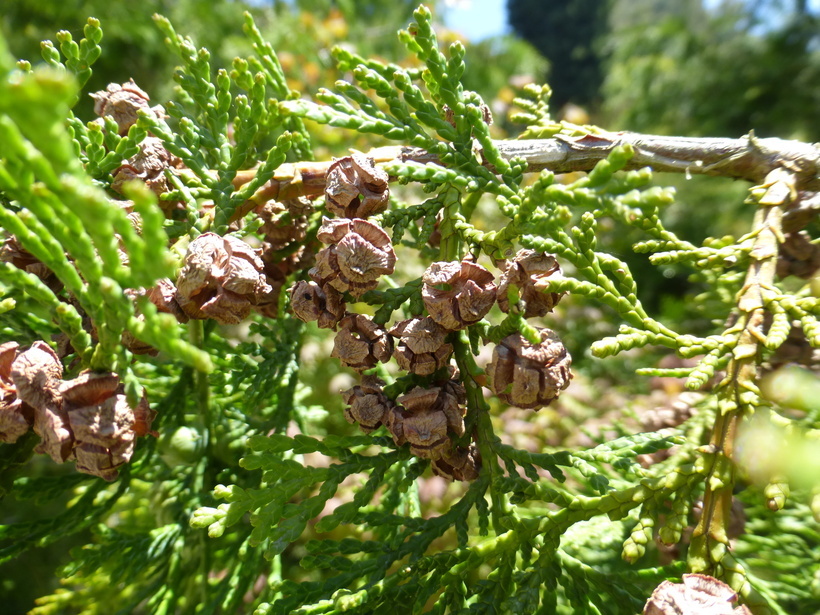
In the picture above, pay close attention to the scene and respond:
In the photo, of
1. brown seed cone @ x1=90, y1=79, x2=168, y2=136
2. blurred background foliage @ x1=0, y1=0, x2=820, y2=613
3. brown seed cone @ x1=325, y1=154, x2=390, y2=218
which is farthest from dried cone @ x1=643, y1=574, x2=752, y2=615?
blurred background foliage @ x1=0, y1=0, x2=820, y2=613

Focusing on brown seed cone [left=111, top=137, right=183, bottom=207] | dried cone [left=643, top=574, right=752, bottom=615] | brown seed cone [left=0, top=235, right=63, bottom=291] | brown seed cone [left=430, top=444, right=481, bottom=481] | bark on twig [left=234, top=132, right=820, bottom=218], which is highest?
bark on twig [left=234, top=132, right=820, bottom=218]

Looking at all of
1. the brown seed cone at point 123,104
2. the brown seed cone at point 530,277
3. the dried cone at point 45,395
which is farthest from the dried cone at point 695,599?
the brown seed cone at point 123,104

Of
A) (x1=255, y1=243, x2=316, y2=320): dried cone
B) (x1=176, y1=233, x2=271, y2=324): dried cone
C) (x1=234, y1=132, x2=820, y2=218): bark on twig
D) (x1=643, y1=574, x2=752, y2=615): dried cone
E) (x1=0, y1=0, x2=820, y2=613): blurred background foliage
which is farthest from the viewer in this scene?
(x1=0, y1=0, x2=820, y2=613): blurred background foliage

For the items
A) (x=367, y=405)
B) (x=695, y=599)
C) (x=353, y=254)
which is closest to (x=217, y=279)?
(x=353, y=254)

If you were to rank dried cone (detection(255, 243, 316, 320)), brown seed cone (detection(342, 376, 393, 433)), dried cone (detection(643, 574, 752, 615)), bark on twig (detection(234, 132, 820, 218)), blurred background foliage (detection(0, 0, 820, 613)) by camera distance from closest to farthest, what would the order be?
1. dried cone (detection(643, 574, 752, 615))
2. brown seed cone (detection(342, 376, 393, 433))
3. bark on twig (detection(234, 132, 820, 218))
4. dried cone (detection(255, 243, 316, 320))
5. blurred background foliage (detection(0, 0, 820, 613))

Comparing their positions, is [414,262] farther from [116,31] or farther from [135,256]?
[135,256]

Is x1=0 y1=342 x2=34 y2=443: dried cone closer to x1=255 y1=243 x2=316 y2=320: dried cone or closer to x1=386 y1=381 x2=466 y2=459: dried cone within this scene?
x1=255 y1=243 x2=316 y2=320: dried cone

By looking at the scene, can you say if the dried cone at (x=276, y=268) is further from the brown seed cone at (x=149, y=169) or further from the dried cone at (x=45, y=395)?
the dried cone at (x=45, y=395)
